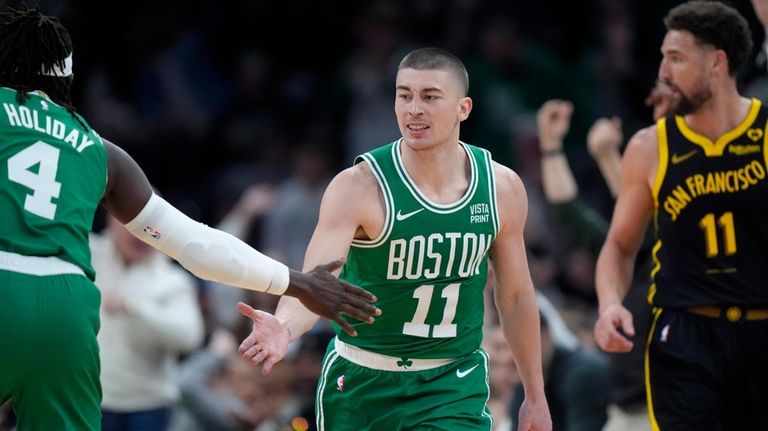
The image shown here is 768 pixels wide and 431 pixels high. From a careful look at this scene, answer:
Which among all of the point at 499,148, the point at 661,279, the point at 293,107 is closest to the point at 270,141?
the point at 293,107

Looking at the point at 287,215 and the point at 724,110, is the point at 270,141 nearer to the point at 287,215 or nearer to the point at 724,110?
the point at 287,215

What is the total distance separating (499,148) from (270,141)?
256 centimetres

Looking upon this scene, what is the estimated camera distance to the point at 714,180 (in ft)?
23.3

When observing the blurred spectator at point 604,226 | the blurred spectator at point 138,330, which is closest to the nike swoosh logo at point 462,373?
the blurred spectator at point 604,226

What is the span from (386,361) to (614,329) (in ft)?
4.43

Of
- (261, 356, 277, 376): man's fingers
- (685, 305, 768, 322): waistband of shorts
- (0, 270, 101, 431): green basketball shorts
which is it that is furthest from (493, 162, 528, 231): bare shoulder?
(0, 270, 101, 431): green basketball shorts

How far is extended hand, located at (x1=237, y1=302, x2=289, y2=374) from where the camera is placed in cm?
571

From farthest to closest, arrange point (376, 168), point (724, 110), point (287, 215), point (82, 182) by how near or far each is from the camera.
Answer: point (287, 215), point (724, 110), point (376, 168), point (82, 182)

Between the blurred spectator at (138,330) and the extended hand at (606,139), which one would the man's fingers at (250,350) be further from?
the blurred spectator at (138,330)

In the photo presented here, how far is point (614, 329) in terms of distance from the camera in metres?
7.20

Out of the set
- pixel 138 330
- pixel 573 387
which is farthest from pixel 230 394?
pixel 573 387

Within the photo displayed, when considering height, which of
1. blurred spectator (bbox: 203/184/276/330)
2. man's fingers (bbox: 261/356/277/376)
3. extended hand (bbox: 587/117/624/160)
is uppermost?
extended hand (bbox: 587/117/624/160)

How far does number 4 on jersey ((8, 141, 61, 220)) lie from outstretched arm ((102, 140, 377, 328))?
348 mm

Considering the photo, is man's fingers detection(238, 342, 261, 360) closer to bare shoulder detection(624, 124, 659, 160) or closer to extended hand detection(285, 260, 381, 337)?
extended hand detection(285, 260, 381, 337)
